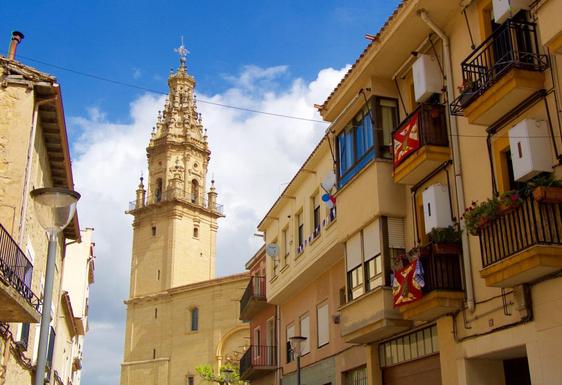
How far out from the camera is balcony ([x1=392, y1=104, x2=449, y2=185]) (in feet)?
48.7

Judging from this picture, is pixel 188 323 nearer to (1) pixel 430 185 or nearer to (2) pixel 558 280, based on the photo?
(1) pixel 430 185

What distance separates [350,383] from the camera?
20984 mm

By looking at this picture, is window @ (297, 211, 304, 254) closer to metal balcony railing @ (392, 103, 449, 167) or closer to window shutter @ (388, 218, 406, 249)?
window shutter @ (388, 218, 406, 249)

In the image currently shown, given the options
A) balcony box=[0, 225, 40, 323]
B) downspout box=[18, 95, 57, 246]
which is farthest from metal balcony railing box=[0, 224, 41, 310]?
downspout box=[18, 95, 57, 246]

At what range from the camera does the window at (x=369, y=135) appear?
677 inches

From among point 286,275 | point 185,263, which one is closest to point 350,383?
point 286,275

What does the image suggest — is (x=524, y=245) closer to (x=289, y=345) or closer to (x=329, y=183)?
(x=329, y=183)

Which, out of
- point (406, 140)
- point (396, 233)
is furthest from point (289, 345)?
point (406, 140)

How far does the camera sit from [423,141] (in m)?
14.9

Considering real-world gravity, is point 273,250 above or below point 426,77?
above

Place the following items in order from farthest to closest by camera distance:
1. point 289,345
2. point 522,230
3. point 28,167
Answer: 1. point 289,345
2. point 28,167
3. point 522,230

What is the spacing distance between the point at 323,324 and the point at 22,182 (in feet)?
36.5

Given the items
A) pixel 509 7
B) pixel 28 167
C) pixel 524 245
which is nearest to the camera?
pixel 524 245

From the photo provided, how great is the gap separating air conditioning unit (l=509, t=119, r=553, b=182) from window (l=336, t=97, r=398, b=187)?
5.13 m
